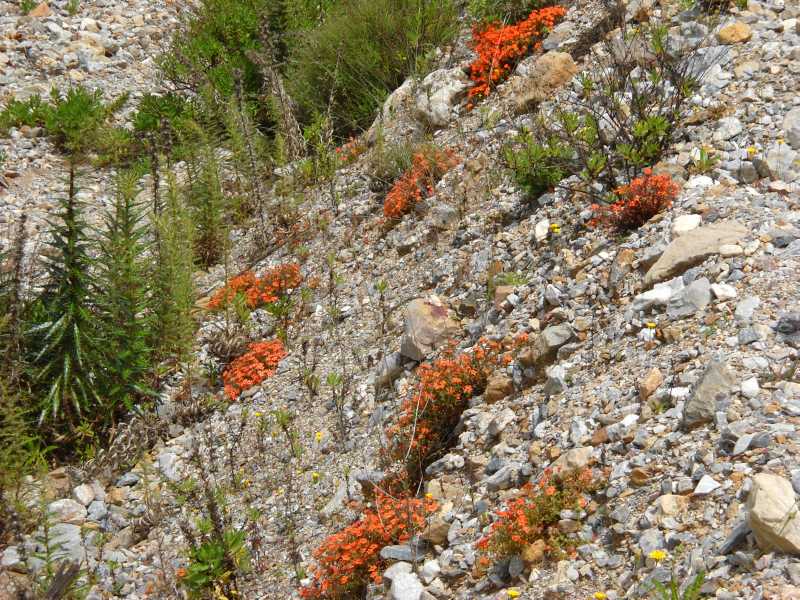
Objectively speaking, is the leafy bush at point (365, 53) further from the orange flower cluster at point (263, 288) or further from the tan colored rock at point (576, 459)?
the tan colored rock at point (576, 459)

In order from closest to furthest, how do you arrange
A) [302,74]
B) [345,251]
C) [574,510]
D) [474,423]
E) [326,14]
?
[574,510] → [474,423] → [345,251] → [302,74] → [326,14]

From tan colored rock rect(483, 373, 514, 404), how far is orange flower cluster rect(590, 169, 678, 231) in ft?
4.77

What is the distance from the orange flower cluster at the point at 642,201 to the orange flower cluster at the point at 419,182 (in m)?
2.54

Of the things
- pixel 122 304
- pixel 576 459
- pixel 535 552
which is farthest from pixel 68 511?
pixel 576 459

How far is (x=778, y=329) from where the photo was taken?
4.07 meters

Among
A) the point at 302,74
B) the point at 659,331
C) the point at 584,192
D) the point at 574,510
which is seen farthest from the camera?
the point at 302,74

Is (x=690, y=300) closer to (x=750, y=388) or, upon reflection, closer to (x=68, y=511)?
(x=750, y=388)

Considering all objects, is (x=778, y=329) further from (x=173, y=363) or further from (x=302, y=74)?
(x=302, y=74)

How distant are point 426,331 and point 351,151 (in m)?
4.10

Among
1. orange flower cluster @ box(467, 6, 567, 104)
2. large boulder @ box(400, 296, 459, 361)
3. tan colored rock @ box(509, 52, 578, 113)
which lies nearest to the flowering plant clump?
large boulder @ box(400, 296, 459, 361)

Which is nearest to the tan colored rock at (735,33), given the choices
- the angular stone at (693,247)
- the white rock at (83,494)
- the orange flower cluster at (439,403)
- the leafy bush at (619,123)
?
the leafy bush at (619,123)

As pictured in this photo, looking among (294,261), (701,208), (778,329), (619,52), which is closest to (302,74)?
(294,261)

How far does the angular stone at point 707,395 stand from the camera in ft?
Result: 12.5

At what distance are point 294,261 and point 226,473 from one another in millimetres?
2803
